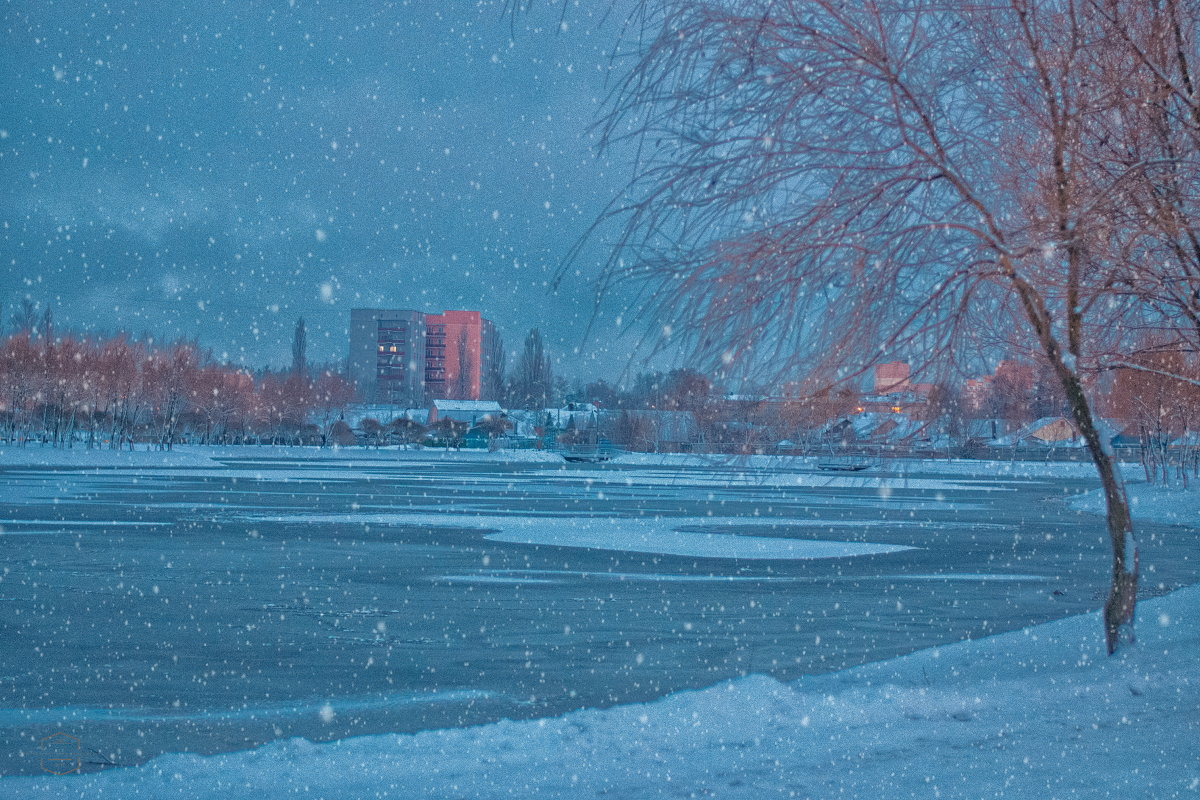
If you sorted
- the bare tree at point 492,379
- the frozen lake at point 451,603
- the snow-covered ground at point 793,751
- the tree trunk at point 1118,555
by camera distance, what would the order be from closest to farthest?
the snow-covered ground at point 793,751 → the frozen lake at point 451,603 → the tree trunk at point 1118,555 → the bare tree at point 492,379

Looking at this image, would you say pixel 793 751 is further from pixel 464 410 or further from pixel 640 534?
pixel 464 410

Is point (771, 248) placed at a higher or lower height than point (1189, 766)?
higher

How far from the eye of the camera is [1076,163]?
6.51m

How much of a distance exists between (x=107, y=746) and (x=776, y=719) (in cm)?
399

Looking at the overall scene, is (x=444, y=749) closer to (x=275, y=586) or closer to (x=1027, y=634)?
(x=1027, y=634)

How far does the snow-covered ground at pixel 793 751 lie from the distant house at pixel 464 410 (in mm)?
105260

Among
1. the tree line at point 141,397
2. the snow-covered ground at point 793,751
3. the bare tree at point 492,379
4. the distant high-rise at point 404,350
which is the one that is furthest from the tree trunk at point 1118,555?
the distant high-rise at point 404,350

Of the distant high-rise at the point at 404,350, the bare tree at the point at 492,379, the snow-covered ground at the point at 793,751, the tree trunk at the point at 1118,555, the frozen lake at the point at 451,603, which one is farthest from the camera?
the distant high-rise at the point at 404,350

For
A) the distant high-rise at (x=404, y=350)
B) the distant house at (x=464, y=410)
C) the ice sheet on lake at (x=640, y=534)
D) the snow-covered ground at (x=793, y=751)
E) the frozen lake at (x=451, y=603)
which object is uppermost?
the distant high-rise at (x=404, y=350)

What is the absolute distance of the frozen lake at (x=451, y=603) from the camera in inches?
274

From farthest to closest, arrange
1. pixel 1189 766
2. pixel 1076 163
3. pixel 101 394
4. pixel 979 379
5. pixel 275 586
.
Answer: pixel 101 394 → pixel 275 586 → pixel 1076 163 → pixel 979 379 → pixel 1189 766

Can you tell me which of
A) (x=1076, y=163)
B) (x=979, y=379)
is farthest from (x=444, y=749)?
(x=1076, y=163)

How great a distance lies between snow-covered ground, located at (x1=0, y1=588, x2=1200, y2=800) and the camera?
489cm

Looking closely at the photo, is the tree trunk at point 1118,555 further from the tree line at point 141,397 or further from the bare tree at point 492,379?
the bare tree at point 492,379
